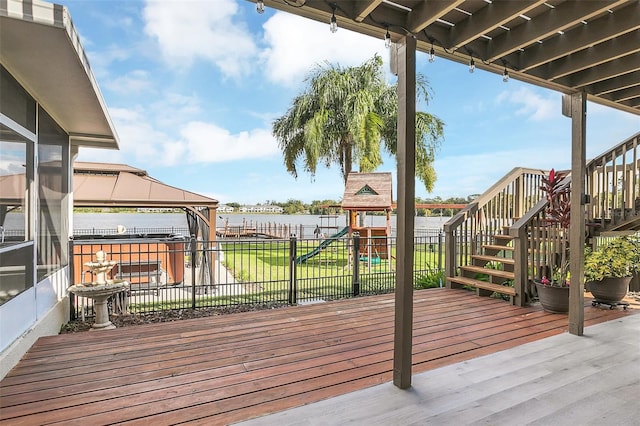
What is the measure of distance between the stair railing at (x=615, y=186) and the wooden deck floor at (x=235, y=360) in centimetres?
133

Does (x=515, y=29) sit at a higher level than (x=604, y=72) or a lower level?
higher

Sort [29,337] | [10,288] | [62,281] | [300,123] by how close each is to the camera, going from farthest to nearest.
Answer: [300,123], [62,281], [29,337], [10,288]

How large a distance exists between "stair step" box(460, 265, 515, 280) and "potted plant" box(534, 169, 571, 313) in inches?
13.8

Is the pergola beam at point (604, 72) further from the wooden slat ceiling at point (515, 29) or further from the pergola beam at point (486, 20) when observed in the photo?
the pergola beam at point (486, 20)

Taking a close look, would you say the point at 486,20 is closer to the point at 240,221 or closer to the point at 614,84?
the point at 614,84

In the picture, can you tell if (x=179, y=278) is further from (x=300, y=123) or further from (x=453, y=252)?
(x=300, y=123)

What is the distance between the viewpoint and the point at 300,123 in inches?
547

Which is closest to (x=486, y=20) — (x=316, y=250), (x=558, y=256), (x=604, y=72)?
(x=604, y=72)

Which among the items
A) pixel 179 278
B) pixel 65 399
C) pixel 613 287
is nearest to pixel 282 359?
pixel 65 399

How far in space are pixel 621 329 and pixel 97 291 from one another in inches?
227

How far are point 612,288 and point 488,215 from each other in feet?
6.59

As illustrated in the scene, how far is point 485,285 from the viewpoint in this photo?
5035mm

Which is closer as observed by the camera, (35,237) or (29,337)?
(29,337)

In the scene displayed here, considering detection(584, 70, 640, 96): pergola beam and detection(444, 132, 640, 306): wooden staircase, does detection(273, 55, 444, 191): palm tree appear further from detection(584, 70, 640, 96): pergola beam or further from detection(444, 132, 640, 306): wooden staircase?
detection(584, 70, 640, 96): pergola beam
